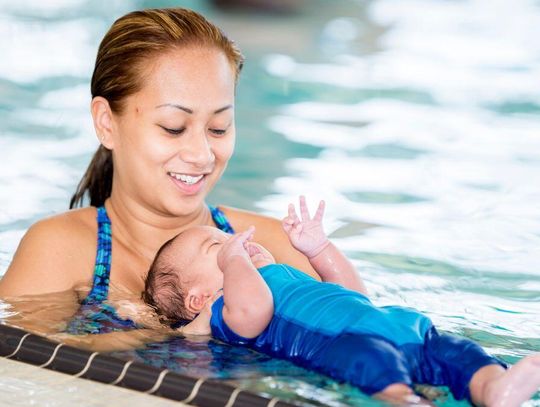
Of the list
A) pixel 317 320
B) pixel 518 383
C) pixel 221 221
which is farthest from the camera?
pixel 221 221

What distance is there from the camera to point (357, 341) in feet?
10.8

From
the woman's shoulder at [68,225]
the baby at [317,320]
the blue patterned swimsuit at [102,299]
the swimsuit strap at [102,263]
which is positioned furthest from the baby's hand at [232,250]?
the woman's shoulder at [68,225]

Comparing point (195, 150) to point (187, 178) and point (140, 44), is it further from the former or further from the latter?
point (140, 44)

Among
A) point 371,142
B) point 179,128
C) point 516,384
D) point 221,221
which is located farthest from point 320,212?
point 371,142

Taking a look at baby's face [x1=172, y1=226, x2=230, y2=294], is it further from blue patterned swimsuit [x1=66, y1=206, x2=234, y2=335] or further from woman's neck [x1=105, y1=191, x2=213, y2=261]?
woman's neck [x1=105, y1=191, x2=213, y2=261]

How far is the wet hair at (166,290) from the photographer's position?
388 cm

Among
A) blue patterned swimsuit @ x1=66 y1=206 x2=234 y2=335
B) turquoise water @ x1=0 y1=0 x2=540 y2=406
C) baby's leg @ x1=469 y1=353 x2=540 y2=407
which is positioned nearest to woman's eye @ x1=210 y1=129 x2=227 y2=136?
blue patterned swimsuit @ x1=66 y1=206 x2=234 y2=335

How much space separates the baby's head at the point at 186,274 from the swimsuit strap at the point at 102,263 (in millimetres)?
334

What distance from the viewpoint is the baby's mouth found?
4.18 m

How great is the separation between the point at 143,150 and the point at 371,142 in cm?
418

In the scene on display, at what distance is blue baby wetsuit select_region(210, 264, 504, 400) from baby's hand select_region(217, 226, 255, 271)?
5.1 inches

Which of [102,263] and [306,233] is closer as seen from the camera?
[306,233]

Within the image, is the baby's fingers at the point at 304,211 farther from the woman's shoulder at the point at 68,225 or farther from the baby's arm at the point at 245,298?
the woman's shoulder at the point at 68,225

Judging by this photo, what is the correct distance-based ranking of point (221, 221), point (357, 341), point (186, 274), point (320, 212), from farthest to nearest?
point (221, 221) < point (320, 212) < point (186, 274) < point (357, 341)
